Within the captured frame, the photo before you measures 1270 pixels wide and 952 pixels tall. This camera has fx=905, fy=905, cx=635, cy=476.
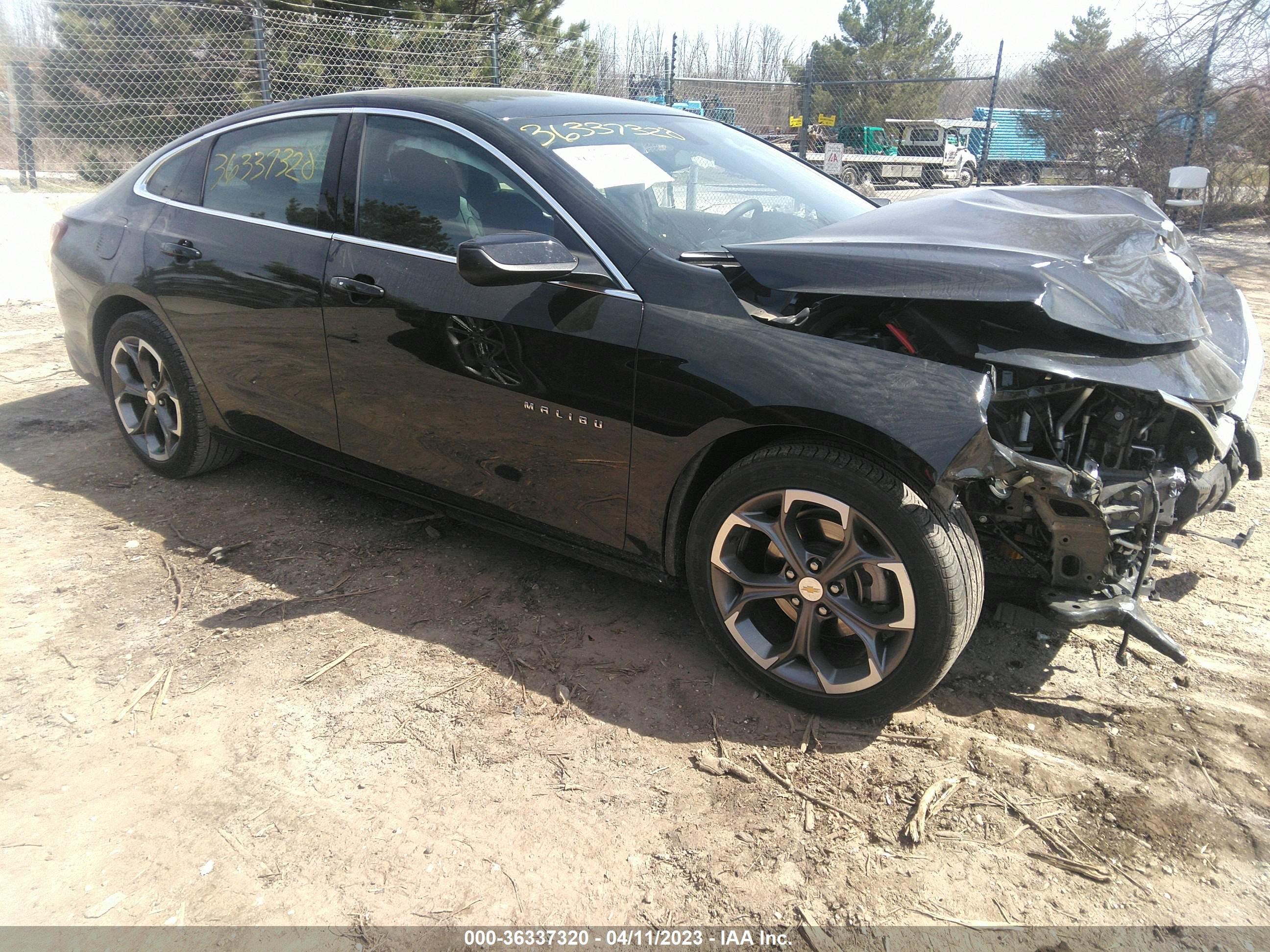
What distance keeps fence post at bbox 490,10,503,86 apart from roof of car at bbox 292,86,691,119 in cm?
928

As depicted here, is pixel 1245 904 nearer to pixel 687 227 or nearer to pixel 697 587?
pixel 697 587

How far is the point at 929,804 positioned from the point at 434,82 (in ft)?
42.4

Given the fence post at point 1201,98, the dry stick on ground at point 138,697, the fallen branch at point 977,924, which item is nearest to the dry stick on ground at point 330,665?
the dry stick on ground at point 138,697

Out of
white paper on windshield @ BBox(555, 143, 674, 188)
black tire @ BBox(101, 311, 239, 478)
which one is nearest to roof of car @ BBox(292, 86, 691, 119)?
white paper on windshield @ BBox(555, 143, 674, 188)

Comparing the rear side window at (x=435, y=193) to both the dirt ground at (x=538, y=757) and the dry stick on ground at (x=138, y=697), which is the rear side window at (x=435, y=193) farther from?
the dry stick on ground at (x=138, y=697)

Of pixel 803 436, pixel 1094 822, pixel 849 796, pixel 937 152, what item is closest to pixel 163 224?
pixel 803 436

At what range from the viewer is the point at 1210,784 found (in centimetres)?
244

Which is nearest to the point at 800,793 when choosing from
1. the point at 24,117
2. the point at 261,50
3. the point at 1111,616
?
the point at 1111,616

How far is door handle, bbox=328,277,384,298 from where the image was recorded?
322 centimetres

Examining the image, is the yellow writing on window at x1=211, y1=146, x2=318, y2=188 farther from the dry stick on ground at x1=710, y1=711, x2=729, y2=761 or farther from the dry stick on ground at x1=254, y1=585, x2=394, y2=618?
the dry stick on ground at x1=710, y1=711, x2=729, y2=761

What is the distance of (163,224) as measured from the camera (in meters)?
3.99

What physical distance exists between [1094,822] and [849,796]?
0.61 metres

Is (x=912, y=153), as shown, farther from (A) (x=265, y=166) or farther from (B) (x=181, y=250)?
(B) (x=181, y=250)

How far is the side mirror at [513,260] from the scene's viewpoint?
2650 millimetres
